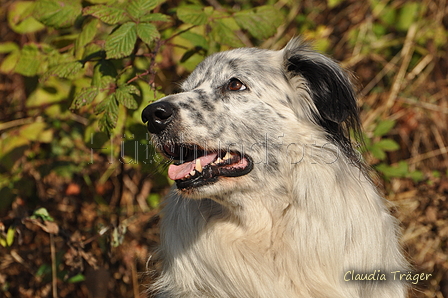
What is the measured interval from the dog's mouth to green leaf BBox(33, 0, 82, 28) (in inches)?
41.1

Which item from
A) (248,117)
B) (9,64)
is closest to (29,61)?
(9,64)

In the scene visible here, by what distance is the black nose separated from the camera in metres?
2.43

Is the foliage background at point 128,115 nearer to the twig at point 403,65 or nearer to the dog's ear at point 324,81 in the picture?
the twig at point 403,65

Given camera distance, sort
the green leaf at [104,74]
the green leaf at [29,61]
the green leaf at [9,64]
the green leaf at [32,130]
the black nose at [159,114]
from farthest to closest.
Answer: the green leaf at [32,130], the green leaf at [9,64], the green leaf at [29,61], the green leaf at [104,74], the black nose at [159,114]

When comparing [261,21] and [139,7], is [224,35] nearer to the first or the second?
[261,21]

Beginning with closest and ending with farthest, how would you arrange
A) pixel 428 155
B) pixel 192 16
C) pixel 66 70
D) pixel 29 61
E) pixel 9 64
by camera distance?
pixel 66 70, pixel 192 16, pixel 29 61, pixel 9 64, pixel 428 155

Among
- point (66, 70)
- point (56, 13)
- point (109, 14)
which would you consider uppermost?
point (109, 14)

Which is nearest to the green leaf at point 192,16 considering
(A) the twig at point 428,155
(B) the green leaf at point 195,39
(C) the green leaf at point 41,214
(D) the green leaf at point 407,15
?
(B) the green leaf at point 195,39

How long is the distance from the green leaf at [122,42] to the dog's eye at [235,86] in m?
0.57

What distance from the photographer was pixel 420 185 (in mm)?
4059

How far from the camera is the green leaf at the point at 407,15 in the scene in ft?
17.8

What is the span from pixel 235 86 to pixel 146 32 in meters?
0.56

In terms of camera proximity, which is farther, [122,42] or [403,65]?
[403,65]

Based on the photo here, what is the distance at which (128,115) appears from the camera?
3.20m
